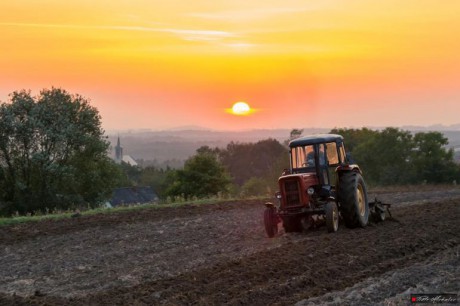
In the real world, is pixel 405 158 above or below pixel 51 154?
below

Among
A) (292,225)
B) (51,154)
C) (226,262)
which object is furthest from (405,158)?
(226,262)

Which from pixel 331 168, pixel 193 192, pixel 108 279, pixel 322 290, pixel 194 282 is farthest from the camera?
pixel 193 192

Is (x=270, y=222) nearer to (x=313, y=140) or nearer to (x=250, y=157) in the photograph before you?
(x=313, y=140)

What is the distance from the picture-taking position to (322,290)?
10.2 meters

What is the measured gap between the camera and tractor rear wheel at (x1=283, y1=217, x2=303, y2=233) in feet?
55.4

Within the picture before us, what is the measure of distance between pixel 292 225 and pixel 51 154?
30612 millimetres

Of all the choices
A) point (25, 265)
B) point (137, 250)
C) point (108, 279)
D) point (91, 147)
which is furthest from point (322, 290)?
point (91, 147)

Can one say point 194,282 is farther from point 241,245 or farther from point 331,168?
point 331,168

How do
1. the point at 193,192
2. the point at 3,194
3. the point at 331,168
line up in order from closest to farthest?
the point at 331,168 → the point at 3,194 → the point at 193,192

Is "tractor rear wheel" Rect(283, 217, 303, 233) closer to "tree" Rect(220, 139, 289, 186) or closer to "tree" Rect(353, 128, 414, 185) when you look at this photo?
"tree" Rect(353, 128, 414, 185)

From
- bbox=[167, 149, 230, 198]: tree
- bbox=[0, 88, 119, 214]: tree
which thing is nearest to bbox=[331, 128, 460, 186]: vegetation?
bbox=[167, 149, 230, 198]: tree

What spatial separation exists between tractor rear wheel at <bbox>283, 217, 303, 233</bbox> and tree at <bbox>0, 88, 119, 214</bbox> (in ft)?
91.8

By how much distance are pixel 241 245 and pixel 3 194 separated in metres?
33.2

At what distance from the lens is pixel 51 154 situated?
44281 millimetres
